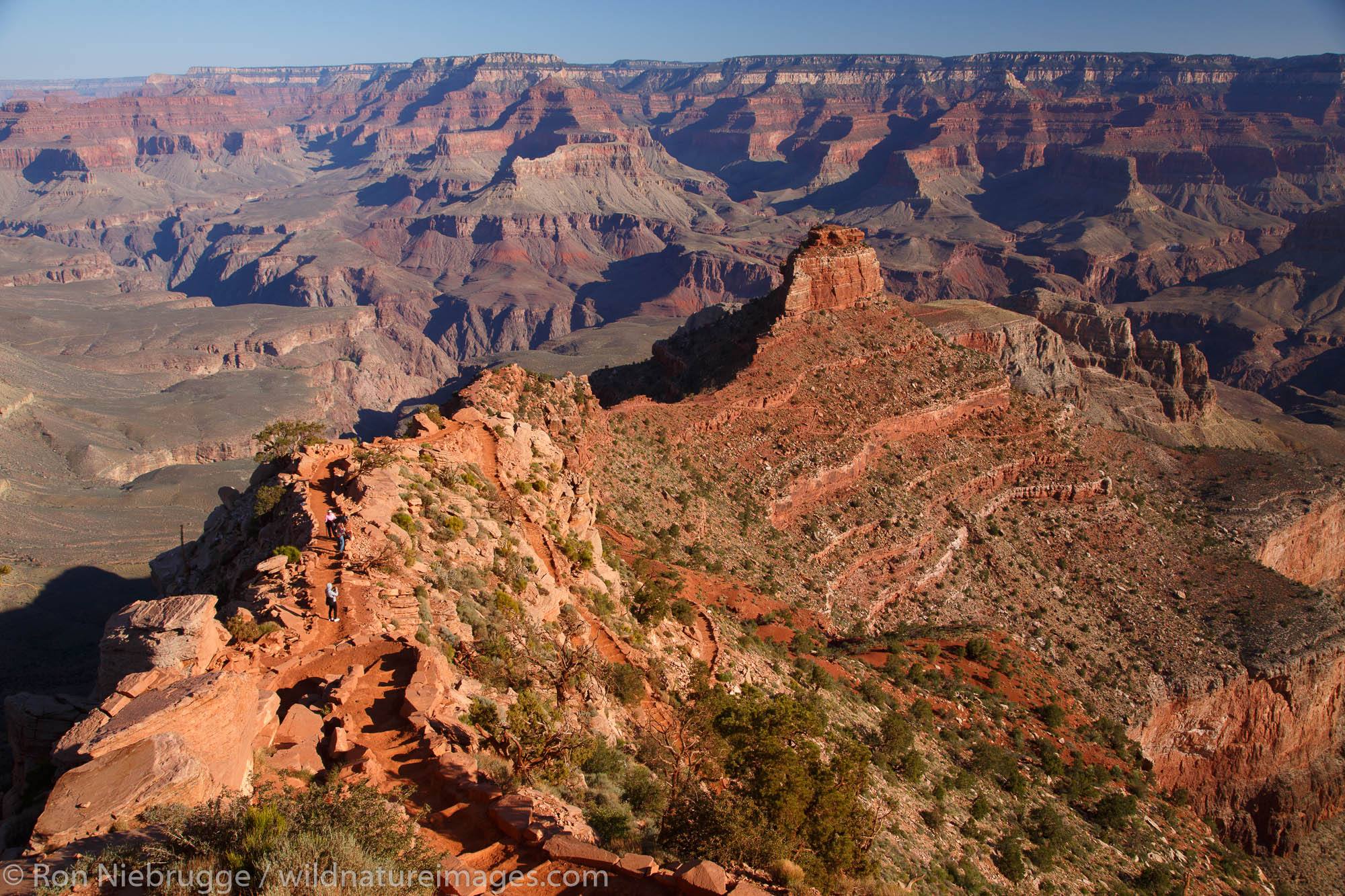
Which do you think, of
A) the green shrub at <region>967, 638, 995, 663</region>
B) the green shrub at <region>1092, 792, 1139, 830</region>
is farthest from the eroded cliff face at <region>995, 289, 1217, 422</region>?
the green shrub at <region>1092, 792, 1139, 830</region>

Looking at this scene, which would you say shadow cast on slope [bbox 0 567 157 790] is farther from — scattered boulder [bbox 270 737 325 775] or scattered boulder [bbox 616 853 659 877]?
scattered boulder [bbox 616 853 659 877]

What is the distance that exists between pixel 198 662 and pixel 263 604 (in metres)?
2.88

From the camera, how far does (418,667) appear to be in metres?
16.3

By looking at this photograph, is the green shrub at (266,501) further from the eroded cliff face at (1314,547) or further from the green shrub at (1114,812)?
the eroded cliff face at (1314,547)

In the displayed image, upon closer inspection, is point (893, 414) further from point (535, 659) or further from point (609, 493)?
point (535, 659)

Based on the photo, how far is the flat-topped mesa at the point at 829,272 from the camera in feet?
179

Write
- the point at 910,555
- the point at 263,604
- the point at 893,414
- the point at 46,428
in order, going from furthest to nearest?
the point at 46,428 → the point at 893,414 → the point at 910,555 → the point at 263,604

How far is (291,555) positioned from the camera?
19.9 m

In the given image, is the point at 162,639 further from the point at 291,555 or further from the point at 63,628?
the point at 63,628

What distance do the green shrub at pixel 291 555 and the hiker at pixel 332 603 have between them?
197 cm

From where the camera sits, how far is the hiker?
58.4 ft

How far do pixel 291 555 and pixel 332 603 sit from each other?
2.69m

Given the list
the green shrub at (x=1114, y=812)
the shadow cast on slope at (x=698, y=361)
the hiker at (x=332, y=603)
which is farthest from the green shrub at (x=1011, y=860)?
the shadow cast on slope at (x=698, y=361)

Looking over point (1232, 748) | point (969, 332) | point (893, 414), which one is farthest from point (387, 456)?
point (969, 332)
